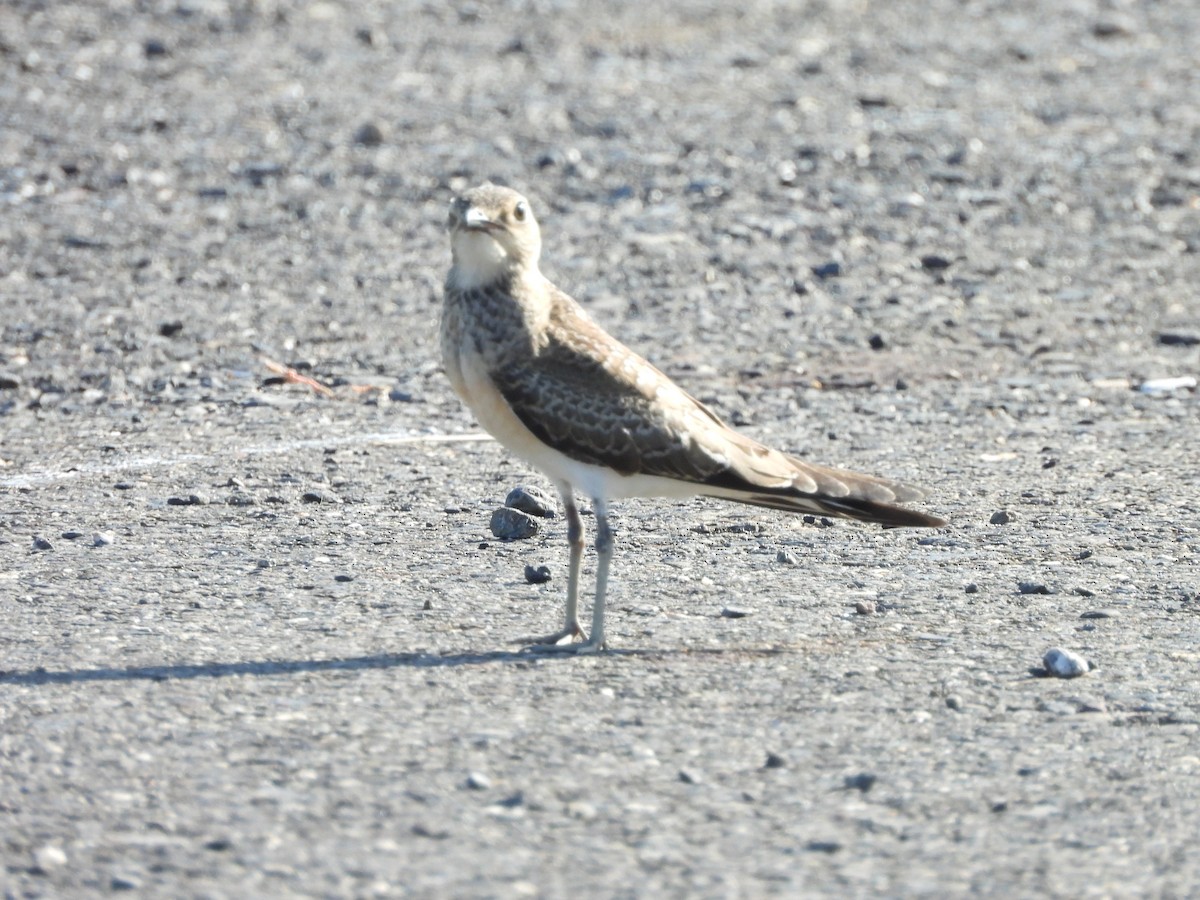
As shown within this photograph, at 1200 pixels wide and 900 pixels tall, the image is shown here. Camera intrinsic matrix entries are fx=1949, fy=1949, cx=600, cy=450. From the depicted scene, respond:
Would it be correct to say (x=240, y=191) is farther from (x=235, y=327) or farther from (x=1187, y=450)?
(x=1187, y=450)

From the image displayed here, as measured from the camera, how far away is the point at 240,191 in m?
13.6

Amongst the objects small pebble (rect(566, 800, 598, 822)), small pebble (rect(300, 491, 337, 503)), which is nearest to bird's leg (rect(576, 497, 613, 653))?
small pebble (rect(566, 800, 598, 822))

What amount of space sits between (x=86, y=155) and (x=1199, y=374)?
8008 mm

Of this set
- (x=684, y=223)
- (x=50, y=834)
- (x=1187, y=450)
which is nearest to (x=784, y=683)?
(x=50, y=834)

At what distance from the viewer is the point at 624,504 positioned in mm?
8539

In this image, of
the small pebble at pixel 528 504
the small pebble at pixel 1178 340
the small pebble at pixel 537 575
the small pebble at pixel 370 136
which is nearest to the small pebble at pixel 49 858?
the small pebble at pixel 537 575

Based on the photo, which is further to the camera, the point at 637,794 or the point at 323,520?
the point at 323,520

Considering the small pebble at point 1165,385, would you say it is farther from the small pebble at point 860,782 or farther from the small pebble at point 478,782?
the small pebble at point 478,782

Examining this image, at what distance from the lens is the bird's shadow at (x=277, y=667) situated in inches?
242

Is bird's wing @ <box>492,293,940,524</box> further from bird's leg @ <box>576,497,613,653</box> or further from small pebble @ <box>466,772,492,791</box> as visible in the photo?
small pebble @ <box>466,772,492,791</box>

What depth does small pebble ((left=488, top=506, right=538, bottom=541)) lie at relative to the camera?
312 inches

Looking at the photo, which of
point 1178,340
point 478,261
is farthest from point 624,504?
point 1178,340

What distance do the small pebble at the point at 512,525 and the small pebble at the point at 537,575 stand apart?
48 cm

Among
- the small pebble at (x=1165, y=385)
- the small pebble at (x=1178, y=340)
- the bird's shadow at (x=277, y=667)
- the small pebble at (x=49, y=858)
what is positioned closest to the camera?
the small pebble at (x=49, y=858)
